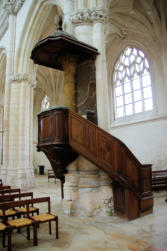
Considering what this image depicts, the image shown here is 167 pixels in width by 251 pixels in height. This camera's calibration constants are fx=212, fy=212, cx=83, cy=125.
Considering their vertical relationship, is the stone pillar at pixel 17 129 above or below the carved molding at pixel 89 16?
below

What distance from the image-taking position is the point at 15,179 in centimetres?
1049

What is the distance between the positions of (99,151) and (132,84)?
1078 centimetres

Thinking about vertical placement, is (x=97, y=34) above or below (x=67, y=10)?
below

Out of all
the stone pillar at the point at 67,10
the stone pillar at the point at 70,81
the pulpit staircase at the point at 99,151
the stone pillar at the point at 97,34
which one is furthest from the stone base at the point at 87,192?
the stone pillar at the point at 67,10

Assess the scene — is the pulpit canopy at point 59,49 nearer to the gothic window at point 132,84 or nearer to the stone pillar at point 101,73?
the stone pillar at point 101,73

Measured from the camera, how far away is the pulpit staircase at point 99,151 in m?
4.75

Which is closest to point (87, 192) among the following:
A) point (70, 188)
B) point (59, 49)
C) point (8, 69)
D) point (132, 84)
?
point (70, 188)

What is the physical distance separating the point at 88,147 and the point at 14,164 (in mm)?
7153

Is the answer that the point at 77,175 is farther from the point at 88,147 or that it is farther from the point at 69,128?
the point at 69,128

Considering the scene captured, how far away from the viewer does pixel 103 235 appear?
153 inches

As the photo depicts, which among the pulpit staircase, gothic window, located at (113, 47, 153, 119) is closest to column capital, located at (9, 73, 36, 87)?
gothic window, located at (113, 47, 153, 119)

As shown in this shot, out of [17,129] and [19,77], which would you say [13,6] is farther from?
[17,129]

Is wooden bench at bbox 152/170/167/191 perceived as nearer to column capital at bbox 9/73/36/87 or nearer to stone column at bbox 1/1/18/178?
stone column at bbox 1/1/18/178

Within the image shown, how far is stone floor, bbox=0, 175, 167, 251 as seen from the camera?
3.38 m
